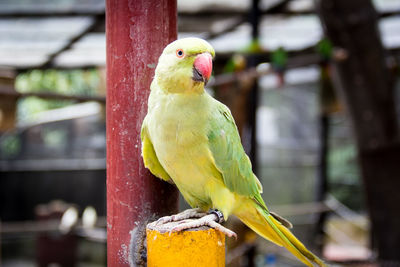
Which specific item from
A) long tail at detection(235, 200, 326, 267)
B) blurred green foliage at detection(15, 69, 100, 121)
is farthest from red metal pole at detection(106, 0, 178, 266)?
blurred green foliage at detection(15, 69, 100, 121)

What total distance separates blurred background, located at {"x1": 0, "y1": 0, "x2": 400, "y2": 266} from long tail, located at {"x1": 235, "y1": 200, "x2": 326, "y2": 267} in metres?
2.33

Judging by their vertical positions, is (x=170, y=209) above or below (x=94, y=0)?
below

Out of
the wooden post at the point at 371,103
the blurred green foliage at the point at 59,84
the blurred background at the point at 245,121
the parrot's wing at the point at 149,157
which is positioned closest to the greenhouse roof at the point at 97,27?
the blurred background at the point at 245,121

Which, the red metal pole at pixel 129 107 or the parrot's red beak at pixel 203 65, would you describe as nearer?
the parrot's red beak at pixel 203 65

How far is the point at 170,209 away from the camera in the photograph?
5.38 feet

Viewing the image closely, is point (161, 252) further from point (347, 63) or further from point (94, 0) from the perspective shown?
point (94, 0)

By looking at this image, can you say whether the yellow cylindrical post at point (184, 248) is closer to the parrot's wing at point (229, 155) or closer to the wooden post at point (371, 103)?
the parrot's wing at point (229, 155)

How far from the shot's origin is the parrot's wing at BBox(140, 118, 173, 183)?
152cm

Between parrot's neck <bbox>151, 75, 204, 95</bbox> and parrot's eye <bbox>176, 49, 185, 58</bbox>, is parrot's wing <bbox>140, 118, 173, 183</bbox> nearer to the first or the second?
parrot's neck <bbox>151, 75, 204, 95</bbox>

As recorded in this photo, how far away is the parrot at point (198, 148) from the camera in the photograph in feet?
4.48

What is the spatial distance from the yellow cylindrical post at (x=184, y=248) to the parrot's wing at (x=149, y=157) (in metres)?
0.25

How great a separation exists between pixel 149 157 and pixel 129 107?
180 mm

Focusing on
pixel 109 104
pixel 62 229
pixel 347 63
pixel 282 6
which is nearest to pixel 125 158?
pixel 109 104

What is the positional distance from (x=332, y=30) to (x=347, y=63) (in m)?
0.32
